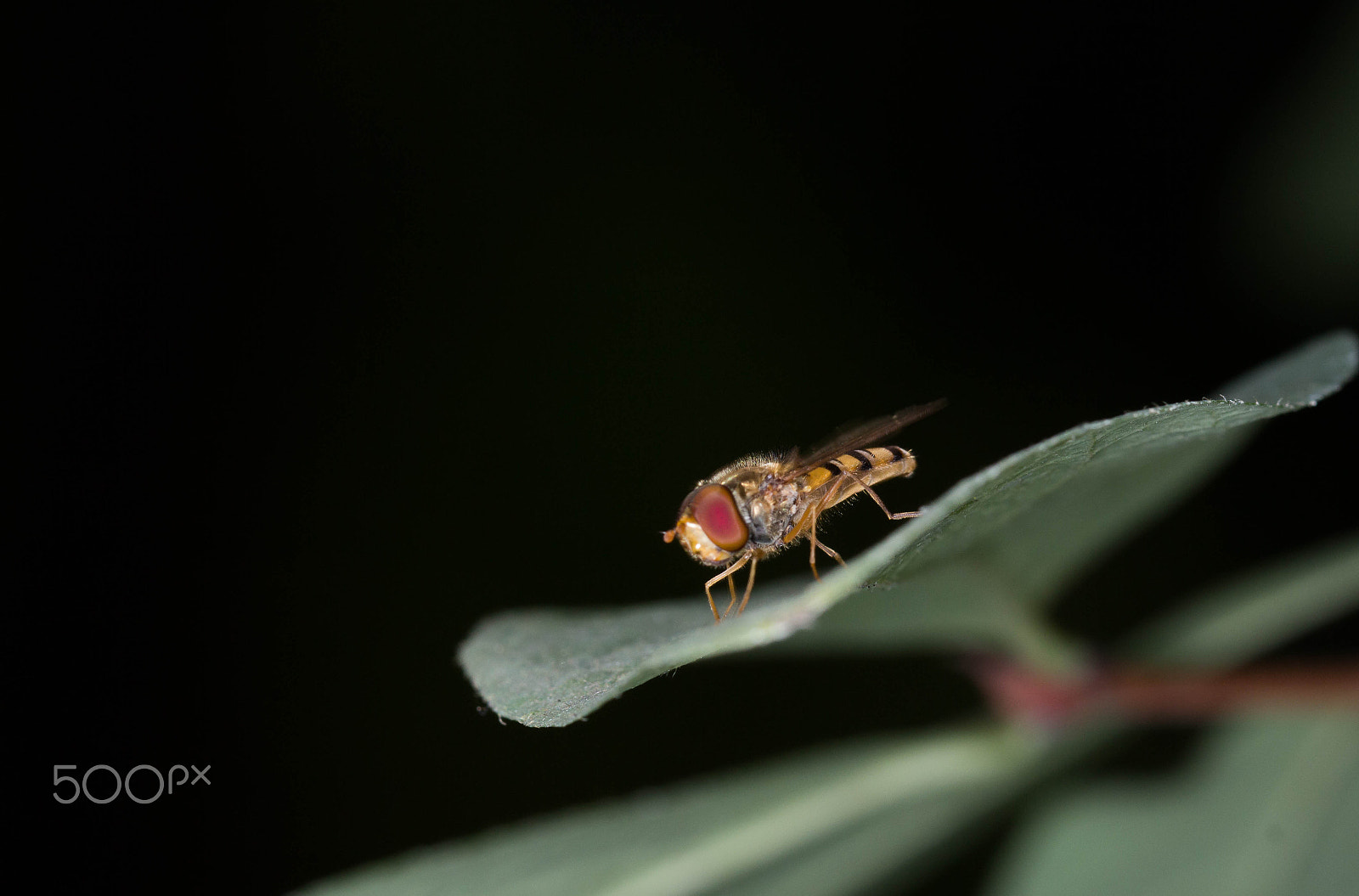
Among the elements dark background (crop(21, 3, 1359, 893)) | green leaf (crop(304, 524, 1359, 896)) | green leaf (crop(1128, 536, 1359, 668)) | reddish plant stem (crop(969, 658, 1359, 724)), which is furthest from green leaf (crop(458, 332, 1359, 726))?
dark background (crop(21, 3, 1359, 893))

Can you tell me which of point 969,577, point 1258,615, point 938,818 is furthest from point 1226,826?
point 969,577

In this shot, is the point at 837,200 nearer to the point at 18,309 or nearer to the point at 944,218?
the point at 944,218

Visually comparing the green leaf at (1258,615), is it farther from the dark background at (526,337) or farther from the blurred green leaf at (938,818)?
the dark background at (526,337)

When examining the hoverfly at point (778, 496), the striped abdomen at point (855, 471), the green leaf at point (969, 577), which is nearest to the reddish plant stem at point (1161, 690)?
the green leaf at point (969, 577)

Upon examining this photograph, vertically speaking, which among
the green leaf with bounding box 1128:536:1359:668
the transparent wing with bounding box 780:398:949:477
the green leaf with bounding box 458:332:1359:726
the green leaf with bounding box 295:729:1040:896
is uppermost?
the transparent wing with bounding box 780:398:949:477

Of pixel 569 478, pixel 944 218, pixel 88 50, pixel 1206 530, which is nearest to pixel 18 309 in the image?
pixel 88 50

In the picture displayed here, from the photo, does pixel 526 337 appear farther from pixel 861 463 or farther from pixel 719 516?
pixel 719 516

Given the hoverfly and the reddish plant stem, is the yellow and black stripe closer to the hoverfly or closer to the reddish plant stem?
the hoverfly
